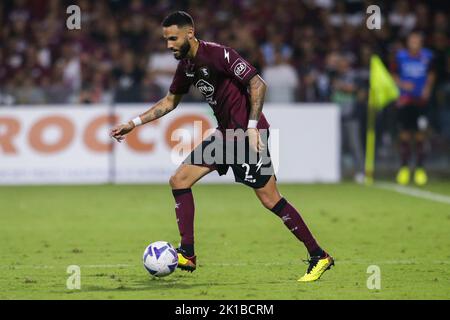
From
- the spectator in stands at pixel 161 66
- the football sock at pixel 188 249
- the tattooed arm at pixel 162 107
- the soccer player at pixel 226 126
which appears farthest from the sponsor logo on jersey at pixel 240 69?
the spectator in stands at pixel 161 66

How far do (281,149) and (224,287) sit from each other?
10242mm

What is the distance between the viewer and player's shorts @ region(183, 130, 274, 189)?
8.47 metres

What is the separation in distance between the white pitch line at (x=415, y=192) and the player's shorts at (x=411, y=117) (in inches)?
42.3

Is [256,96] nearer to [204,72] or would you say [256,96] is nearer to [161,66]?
[204,72]

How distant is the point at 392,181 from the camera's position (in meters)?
18.9

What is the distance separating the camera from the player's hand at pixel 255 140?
813 centimetres

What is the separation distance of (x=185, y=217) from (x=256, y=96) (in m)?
1.24

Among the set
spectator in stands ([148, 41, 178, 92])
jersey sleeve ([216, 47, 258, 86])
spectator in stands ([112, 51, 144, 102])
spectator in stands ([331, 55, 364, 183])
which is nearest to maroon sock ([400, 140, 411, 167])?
spectator in stands ([331, 55, 364, 183])

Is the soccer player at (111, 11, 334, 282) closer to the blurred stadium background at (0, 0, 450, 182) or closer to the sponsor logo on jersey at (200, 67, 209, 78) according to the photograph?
the sponsor logo on jersey at (200, 67, 209, 78)

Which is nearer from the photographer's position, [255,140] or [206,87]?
[255,140]

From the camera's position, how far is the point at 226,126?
8703mm

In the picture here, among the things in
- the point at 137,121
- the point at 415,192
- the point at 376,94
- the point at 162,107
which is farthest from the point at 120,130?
the point at 376,94

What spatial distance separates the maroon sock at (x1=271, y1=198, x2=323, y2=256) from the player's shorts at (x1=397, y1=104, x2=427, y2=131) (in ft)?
33.3
